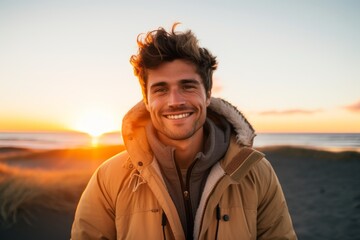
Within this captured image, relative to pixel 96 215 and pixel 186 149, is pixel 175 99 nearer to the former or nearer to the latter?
pixel 186 149

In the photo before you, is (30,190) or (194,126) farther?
(30,190)

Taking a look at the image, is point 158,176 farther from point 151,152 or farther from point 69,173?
point 69,173

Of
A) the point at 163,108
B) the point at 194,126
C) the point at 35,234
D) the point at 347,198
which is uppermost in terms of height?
the point at 163,108

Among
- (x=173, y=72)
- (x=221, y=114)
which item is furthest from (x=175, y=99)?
(x=221, y=114)

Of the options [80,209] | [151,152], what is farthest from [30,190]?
[151,152]

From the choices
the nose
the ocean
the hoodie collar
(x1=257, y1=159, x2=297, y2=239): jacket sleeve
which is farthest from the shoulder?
the ocean

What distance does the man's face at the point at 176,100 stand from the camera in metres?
3.12

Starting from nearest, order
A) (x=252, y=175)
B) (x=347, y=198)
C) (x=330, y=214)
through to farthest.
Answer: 1. (x=252, y=175)
2. (x=330, y=214)
3. (x=347, y=198)

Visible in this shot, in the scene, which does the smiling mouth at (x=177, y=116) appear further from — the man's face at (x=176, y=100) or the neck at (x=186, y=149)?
the neck at (x=186, y=149)

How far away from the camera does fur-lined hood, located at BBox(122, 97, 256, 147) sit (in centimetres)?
308

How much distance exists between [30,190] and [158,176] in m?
5.46

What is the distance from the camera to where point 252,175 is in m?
3.05

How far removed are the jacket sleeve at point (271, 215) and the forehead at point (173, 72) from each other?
4.59 feet

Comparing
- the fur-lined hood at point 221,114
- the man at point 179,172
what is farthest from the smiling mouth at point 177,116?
the fur-lined hood at point 221,114
